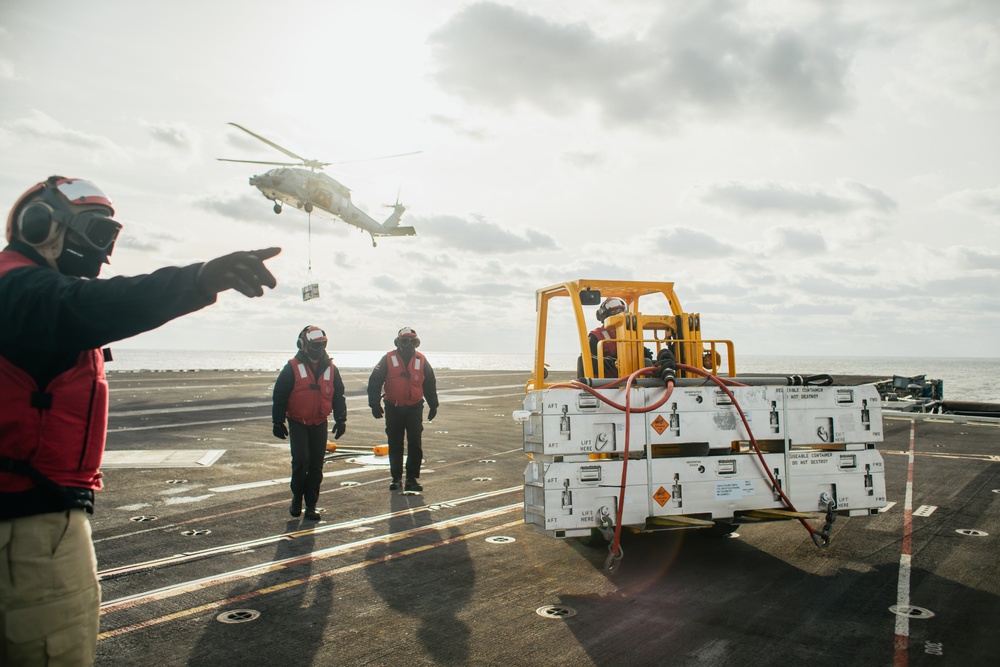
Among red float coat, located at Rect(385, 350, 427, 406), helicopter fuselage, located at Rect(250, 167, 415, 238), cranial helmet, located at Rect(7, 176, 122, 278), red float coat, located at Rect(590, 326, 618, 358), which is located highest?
helicopter fuselage, located at Rect(250, 167, 415, 238)

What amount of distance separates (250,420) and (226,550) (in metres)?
13.4

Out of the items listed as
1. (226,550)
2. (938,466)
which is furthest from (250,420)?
(938,466)

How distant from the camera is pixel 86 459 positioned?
2533mm

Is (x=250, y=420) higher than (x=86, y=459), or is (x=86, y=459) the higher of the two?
(x=86, y=459)

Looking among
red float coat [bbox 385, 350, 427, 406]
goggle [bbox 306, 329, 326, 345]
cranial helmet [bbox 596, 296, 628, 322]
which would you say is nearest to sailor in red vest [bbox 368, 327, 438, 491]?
red float coat [bbox 385, 350, 427, 406]

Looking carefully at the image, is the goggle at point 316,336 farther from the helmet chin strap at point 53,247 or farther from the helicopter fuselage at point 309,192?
the helicopter fuselage at point 309,192

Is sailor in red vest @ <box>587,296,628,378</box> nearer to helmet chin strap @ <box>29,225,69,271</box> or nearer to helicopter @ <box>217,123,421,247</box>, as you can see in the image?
helmet chin strap @ <box>29,225,69,271</box>

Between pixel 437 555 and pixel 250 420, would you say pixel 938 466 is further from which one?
pixel 250 420

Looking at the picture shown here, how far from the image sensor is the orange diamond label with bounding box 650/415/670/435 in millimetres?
6145

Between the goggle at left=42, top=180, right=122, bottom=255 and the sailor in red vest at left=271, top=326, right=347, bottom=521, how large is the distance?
18.9ft

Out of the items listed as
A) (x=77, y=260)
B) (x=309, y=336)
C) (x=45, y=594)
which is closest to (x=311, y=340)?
(x=309, y=336)

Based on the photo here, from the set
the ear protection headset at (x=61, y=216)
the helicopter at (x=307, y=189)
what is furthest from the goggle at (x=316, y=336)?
the helicopter at (x=307, y=189)

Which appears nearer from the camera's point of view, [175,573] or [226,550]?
[175,573]

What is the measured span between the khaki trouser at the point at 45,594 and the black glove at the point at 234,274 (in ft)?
3.47
